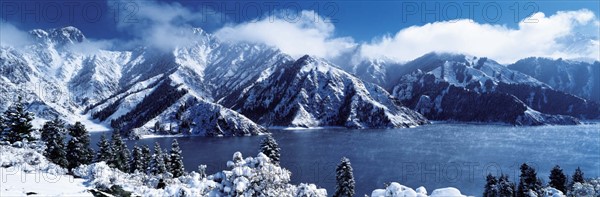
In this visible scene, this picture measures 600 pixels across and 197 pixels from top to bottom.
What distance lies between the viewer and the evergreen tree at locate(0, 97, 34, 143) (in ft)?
182

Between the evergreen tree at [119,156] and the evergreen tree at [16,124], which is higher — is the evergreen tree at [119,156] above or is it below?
below

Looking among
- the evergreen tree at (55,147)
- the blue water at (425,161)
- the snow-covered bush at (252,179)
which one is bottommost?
the blue water at (425,161)

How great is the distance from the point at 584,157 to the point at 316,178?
366 feet

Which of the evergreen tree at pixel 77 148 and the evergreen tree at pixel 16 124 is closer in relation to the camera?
the evergreen tree at pixel 16 124

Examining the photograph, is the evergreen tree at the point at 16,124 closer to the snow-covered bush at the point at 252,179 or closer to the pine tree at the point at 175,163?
the pine tree at the point at 175,163

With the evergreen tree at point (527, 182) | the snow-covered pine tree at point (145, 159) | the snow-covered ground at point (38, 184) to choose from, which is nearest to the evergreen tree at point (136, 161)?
the snow-covered pine tree at point (145, 159)

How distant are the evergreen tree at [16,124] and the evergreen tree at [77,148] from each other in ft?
41.5

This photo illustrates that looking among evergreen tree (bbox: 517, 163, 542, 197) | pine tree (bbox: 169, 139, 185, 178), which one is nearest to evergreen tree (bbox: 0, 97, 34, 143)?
pine tree (bbox: 169, 139, 185, 178)

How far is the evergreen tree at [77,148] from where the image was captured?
71.2m

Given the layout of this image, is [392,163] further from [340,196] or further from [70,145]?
[70,145]

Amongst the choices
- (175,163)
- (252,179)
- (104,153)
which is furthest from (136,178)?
(175,163)

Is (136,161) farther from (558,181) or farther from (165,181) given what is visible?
(558,181)

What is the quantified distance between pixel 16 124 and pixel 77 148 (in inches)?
672

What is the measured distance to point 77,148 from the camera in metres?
72.9
